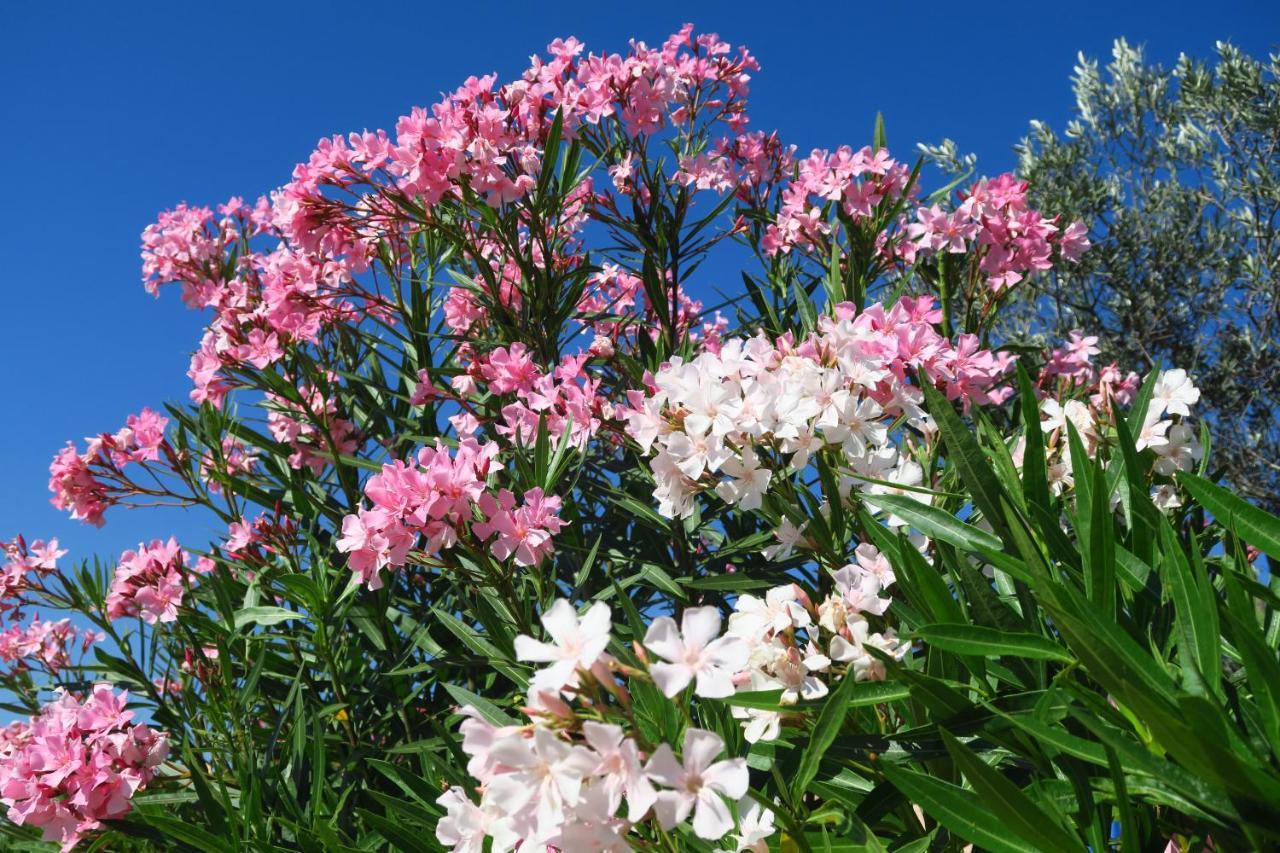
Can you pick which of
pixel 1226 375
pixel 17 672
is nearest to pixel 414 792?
pixel 17 672

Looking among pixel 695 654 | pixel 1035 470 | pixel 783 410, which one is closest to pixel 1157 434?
pixel 1035 470

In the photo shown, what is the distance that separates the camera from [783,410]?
54.2 inches

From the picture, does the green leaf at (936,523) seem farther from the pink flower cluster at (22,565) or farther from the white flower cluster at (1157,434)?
the pink flower cluster at (22,565)

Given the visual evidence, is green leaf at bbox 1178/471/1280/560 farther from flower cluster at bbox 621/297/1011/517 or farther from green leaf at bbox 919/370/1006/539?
flower cluster at bbox 621/297/1011/517

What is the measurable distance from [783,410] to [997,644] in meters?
0.46

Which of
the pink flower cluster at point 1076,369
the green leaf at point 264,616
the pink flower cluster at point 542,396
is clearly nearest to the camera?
the pink flower cluster at point 542,396

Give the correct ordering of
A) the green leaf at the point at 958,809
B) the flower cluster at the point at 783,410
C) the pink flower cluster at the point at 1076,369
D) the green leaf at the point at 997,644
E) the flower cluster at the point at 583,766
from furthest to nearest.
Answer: the pink flower cluster at the point at 1076,369
the flower cluster at the point at 783,410
the green leaf at the point at 997,644
the green leaf at the point at 958,809
the flower cluster at the point at 583,766

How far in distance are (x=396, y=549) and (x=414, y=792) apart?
0.41m

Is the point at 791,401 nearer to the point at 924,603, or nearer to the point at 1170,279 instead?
the point at 924,603

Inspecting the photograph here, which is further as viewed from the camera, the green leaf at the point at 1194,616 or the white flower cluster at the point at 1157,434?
the white flower cluster at the point at 1157,434

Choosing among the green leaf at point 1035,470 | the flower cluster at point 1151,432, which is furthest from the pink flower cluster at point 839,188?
the green leaf at point 1035,470

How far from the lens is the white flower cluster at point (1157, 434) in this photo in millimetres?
1501

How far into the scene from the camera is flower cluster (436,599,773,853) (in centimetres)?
78

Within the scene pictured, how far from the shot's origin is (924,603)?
1.16 metres
